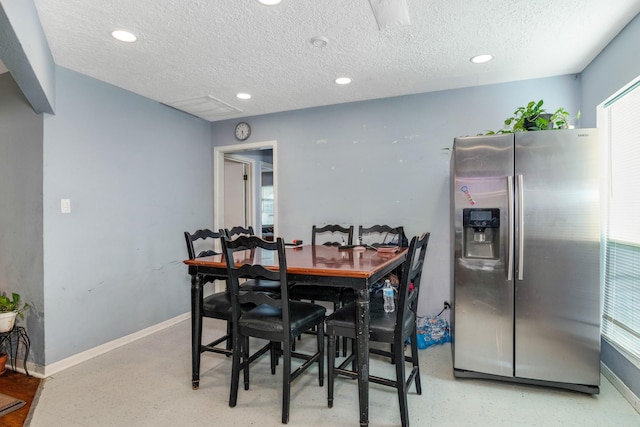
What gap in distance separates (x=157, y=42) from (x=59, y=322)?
7.44 ft

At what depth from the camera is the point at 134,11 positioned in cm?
201

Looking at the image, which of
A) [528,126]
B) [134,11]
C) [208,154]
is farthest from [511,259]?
[208,154]

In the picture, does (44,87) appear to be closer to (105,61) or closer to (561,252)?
(105,61)

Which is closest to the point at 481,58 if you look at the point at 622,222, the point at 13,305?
the point at 622,222

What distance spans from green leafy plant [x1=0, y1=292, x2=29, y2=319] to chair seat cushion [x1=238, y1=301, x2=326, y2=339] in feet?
6.46

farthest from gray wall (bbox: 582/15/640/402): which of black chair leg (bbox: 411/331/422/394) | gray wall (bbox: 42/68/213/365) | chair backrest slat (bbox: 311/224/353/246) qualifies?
gray wall (bbox: 42/68/213/365)

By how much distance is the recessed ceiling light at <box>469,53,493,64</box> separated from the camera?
2613 mm

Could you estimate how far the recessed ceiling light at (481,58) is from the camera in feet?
8.57

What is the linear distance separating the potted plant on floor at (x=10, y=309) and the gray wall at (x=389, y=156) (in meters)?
2.37

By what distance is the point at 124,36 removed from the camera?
89.7 inches

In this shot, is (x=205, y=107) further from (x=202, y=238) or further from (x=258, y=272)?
(x=258, y=272)

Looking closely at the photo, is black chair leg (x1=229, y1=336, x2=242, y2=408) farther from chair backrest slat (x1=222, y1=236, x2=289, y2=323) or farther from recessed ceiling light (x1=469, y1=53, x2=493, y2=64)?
recessed ceiling light (x1=469, y1=53, x2=493, y2=64)

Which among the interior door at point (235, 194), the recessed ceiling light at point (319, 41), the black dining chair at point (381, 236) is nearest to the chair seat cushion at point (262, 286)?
the black dining chair at point (381, 236)

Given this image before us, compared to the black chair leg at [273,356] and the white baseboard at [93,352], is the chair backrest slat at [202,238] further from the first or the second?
the white baseboard at [93,352]
